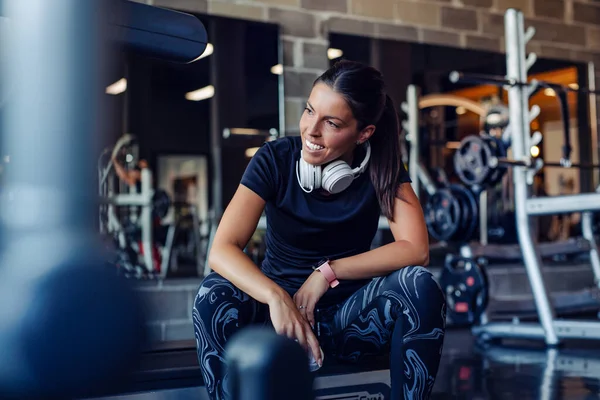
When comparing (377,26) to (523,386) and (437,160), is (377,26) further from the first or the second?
(523,386)

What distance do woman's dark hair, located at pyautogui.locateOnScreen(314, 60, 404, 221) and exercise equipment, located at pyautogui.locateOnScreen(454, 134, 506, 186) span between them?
177 cm

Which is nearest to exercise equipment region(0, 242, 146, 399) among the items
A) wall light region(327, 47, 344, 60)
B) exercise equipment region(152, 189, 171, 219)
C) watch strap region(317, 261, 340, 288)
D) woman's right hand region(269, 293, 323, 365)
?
woman's right hand region(269, 293, 323, 365)

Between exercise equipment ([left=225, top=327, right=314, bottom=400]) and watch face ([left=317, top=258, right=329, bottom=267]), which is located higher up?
exercise equipment ([left=225, top=327, right=314, bottom=400])

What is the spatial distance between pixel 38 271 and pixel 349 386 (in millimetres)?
1233

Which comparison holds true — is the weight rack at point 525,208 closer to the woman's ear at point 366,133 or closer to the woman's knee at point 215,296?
the woman's ear at point 366,133

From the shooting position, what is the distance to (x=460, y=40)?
4.71 m

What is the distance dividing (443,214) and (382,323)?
7.22 ft

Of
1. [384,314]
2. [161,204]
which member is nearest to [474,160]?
[384,314]

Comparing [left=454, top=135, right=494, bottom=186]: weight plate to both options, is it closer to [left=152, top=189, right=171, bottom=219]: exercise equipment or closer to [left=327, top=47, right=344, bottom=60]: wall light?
[left=327, top=47, right=344, bottom=60]: wall light

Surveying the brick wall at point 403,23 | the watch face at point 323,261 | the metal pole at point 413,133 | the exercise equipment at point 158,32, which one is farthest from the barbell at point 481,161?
the exercise equipment at point 158,32

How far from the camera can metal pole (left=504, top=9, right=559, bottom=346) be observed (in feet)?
9.94

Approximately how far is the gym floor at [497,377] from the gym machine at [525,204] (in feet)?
0.25

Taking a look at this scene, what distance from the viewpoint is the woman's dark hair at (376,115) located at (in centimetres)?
141

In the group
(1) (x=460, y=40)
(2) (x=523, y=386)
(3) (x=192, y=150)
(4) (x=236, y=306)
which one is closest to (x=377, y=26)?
(1) (x=460, y=40)
